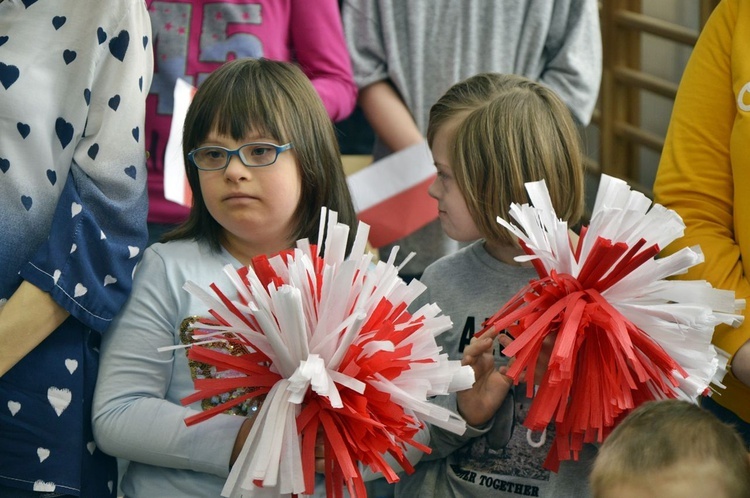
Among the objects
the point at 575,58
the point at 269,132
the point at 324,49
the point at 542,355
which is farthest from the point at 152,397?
the point at 575,58

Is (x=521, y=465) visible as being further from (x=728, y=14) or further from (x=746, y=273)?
(x=728, y=14)

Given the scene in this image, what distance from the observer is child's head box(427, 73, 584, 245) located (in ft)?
5.78

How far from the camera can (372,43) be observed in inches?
97.5

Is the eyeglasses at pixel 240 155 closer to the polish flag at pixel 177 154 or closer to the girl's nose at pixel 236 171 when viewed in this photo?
the girl's nose at pixel 236 171

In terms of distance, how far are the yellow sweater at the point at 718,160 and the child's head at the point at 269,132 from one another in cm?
60

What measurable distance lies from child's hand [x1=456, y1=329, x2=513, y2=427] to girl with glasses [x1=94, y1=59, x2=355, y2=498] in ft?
1.17

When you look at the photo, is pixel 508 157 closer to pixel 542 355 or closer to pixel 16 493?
pixel 542 355

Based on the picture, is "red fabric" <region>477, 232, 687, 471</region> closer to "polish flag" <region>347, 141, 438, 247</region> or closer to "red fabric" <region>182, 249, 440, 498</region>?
"red fabric" <region>182, 249, 440, 498</region>

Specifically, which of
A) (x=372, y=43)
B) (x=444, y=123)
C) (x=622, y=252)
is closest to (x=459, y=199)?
(x=444, y=123)

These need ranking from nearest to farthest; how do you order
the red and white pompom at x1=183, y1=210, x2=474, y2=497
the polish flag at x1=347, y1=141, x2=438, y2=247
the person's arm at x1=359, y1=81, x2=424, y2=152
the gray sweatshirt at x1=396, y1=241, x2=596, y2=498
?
the red and white pompom at x1=183, y1=210, x2=474, y2=497, the gray sweatshirt at x1=396, y1=241, x2=596, y2=498, the polish flag at x1=347, y1=141, x2=438, y2=247, the person's arm at x1=359, y1=81, x2=424, y2=152

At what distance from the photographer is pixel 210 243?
1.82 meters

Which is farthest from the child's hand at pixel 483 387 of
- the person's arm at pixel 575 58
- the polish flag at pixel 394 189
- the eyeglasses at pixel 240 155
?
the person's arm at pixel 575 58

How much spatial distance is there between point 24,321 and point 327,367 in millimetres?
506

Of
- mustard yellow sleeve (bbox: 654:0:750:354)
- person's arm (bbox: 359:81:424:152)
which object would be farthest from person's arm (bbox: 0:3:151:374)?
mustard yellow sleeve (bbox: 654:0:750:354)
